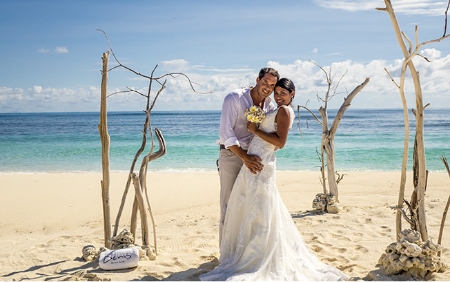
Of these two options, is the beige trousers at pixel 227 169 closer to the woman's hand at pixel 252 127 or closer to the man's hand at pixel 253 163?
the man's hand at pixel 253 163

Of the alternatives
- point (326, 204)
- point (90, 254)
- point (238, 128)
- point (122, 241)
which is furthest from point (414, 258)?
point (90, 254)

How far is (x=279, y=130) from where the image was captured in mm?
3871

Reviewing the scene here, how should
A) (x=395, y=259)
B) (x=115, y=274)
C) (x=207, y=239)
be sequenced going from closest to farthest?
(x=395, y=259) → (x=115, y=274) → (x=207, y=239)

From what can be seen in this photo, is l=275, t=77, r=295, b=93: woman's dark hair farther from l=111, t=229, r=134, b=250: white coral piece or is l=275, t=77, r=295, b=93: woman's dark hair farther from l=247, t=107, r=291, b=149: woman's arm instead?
l=111, t=229, r=134, b=250: white coral piece

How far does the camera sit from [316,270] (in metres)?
3.98

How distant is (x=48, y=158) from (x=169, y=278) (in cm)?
1703

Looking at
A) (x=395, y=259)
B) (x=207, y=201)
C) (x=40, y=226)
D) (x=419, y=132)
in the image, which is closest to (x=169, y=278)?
(x=395, y=259)

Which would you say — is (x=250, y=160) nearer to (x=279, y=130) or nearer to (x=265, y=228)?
(x=279, y=130)

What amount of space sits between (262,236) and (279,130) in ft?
3.40

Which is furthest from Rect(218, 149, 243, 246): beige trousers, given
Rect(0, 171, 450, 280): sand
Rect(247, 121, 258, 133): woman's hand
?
Rect(0, 171, 450, 280): sand

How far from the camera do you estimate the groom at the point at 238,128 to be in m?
3.97

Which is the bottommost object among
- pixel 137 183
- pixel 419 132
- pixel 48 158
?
pixel 48 158

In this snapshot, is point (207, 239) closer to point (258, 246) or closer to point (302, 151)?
point (258, 246)

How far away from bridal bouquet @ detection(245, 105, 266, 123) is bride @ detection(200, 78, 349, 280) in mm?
58
